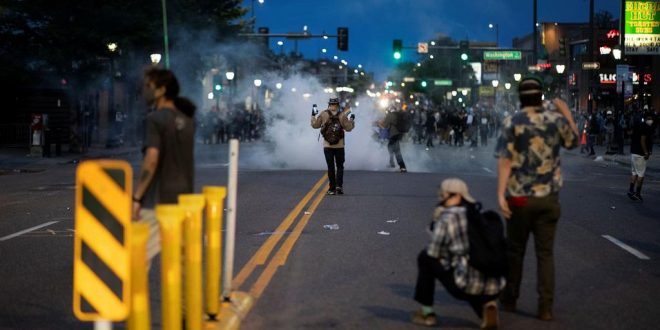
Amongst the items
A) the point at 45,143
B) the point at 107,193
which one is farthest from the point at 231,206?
the point at 45,143

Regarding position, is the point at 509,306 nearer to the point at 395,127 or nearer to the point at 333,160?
the point at 333,160

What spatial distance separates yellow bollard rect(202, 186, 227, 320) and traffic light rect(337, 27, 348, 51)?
43.0 m

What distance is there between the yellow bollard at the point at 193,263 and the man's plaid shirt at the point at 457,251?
5.55ft

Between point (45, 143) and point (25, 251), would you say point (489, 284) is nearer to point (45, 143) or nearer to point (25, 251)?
point (25, 251)

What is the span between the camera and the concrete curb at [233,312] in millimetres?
7453

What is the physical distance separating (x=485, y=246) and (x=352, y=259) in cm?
401

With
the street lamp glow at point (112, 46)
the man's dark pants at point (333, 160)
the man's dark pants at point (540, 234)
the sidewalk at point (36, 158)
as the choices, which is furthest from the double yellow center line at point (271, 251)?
the street lamp glow at point (112, 46)

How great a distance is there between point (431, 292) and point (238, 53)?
52.3 metres

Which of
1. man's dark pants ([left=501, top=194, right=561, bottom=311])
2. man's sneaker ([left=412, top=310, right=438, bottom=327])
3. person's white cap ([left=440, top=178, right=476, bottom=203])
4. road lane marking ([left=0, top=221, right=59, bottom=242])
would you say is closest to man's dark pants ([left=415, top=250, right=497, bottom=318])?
man's sneaker ([left=412, top=310, right=438, bottom=327])

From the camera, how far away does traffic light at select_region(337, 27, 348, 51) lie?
5044 cm

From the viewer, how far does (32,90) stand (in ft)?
155

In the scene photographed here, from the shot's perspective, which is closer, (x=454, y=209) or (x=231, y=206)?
(x=454, y=209)

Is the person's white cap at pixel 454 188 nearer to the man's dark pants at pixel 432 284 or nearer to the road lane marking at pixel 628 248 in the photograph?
the man's dark pants at pixel 432 284

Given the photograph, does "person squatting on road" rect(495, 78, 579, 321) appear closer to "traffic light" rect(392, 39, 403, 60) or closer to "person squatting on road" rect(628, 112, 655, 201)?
"person squatting on road" rect(628, 112, 655, 201)
